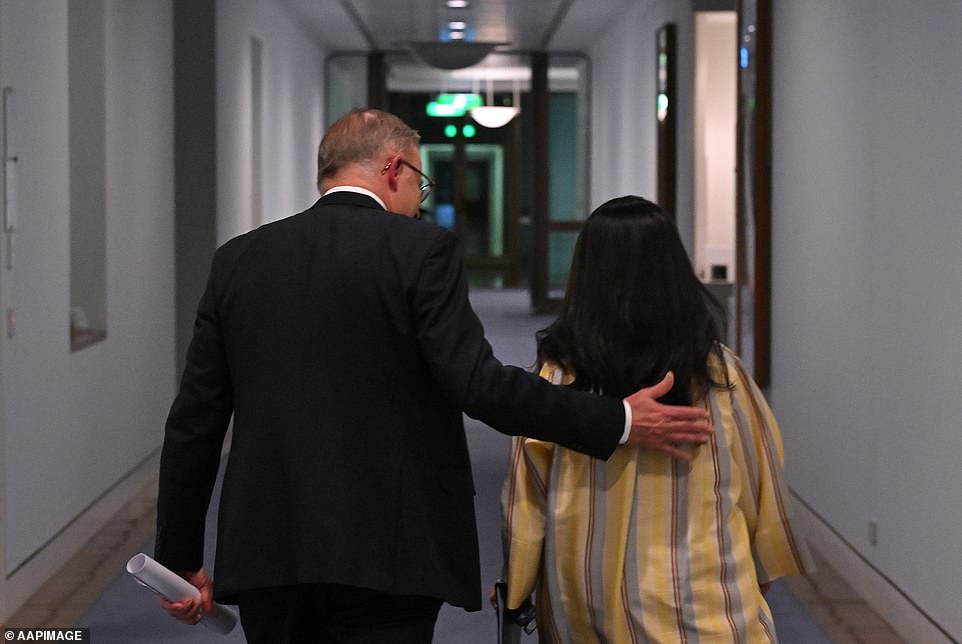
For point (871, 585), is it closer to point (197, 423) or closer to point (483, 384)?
point (483, 384)

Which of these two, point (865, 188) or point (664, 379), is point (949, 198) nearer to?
point (865, 188)

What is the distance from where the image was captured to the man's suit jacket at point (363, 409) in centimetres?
212

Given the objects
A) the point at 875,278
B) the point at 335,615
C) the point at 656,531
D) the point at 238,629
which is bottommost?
the point at 238,629

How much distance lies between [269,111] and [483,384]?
1015 cm

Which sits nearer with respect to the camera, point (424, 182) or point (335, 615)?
point (335, 615)

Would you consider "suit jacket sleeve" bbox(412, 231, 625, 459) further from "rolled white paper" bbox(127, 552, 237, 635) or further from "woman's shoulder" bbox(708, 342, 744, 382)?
"rolled white paper" bbox(127, 552, 237, 635)

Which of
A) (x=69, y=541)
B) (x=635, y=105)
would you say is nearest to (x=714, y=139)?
(x=635, y=105)

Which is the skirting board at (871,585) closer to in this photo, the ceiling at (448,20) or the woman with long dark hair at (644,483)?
the woman with long dark hair at (644,483)

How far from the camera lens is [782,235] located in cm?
656

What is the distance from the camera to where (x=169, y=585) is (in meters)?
2.17

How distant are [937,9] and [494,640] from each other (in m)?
2.40

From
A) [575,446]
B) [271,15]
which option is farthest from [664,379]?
[271,15]

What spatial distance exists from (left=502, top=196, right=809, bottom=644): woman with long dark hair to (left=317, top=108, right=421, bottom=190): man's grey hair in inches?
14.4

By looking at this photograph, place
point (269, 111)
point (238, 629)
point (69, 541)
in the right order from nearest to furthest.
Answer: point (238, 629), point (69, 541), point (269, 111)
